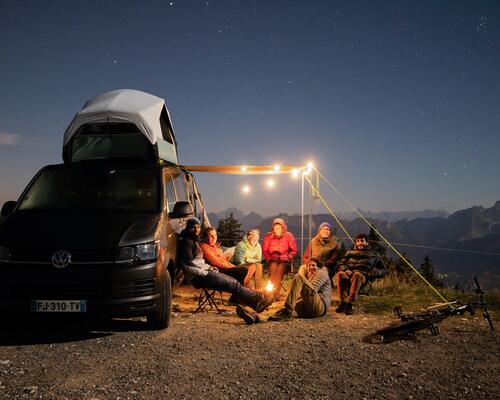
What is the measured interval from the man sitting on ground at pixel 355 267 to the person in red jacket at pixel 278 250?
113 centimetres

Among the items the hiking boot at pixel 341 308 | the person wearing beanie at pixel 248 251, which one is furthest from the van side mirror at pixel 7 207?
the hiking boot at pixel 341 308

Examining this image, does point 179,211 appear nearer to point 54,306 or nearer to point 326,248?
point 54,306

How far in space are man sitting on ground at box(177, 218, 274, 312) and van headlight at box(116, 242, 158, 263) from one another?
5.13ft

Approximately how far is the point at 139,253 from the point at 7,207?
201 centimetres

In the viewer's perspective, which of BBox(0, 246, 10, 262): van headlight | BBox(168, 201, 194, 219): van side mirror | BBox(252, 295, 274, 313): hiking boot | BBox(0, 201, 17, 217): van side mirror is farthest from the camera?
BBox(252, 295, 274, 313): hiking boot

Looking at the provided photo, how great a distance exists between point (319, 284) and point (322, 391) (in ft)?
9.97

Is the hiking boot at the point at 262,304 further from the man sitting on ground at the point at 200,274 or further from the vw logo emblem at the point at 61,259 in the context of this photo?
the vw logo emblem at the point at 61,259

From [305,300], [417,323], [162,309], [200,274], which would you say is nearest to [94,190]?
[162,309]

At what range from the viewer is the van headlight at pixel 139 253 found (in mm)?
4633

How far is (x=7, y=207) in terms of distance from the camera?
17.8ft

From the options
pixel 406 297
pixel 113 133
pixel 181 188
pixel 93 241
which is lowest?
pixel 406 297

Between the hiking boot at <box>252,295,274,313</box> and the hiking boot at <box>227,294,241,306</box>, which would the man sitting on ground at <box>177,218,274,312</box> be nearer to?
the hiking boot at <box>252,295,274,313</box>

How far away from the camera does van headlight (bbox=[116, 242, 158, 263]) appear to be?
4.63 metres

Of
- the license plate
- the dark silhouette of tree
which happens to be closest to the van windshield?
the license plate
